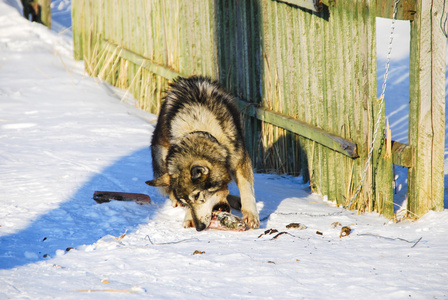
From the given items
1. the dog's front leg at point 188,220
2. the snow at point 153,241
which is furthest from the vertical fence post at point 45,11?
the dog's front leg at point 188,220

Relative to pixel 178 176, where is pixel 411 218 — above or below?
below

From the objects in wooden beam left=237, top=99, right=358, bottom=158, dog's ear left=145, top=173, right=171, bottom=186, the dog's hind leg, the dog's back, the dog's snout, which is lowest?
the dog's hind leg

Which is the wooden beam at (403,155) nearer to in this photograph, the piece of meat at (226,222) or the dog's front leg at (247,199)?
the dog's front leg at (247,199)

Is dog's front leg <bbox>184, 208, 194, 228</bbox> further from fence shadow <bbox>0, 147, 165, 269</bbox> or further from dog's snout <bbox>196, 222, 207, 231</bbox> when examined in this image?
fence shadow <bbox>0, 147, 165, 269</bbox>

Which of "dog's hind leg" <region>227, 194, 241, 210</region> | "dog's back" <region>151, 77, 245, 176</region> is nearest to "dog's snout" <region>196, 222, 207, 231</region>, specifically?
"dog's back" <region>151, 77, 245, 176</region>

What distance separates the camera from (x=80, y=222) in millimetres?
4512

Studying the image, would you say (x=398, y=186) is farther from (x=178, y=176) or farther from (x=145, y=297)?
(x=145, y=297)

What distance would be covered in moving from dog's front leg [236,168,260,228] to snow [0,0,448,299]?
0.12 meters

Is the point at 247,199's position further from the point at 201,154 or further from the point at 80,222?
the point at 80,222

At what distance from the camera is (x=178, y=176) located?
4.70 metres

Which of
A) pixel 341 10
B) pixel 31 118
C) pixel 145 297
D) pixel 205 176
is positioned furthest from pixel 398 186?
pixel 31 118

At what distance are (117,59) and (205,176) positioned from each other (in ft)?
21.7

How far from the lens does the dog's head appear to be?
4594 mm

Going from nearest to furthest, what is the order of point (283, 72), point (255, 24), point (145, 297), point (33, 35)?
point (145, 297), point (283, 72), point (255, 24), point (33, 35)
